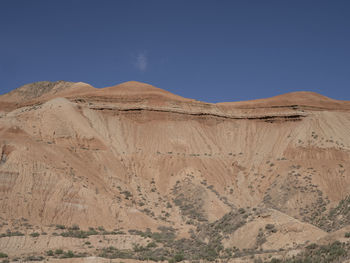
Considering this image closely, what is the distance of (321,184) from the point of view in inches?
1743

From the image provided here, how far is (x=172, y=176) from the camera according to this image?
4703 centimetres

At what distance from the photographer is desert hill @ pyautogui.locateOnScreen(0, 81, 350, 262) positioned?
1085 inches

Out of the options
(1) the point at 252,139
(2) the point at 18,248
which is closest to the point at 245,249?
(2) the point at 18,248

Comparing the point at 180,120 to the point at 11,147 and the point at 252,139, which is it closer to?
the point at 252,139

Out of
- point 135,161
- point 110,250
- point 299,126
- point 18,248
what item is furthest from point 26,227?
point 299,126

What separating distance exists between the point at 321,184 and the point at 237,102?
20.6 meters

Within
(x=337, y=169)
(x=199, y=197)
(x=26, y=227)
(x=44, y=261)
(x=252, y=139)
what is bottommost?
(x=44, y=261)

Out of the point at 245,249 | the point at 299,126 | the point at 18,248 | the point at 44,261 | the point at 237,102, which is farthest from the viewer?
the point at 237,102

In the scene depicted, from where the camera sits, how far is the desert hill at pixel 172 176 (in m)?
27.5

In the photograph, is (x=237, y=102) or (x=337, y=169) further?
(x=237, y=102)

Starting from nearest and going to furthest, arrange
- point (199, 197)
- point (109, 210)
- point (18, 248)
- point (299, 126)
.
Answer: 1. point (18, 248)
2. point (109, 210)
3. point (199, 197)
4. point (299, 126)

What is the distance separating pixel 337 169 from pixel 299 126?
368 inches

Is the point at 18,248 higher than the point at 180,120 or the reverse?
the reverse

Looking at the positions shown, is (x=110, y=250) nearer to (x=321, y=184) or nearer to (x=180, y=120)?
(x=321, y=184)
